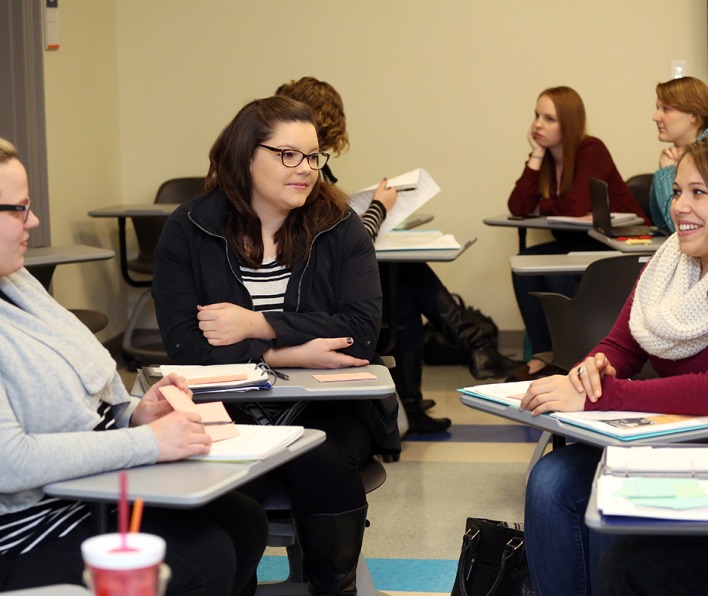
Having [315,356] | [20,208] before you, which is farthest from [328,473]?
[20,208]

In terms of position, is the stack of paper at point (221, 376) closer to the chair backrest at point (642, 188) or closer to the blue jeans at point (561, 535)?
the blue jeans at point (561, 535)

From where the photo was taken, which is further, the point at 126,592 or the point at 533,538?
the point at 533,538

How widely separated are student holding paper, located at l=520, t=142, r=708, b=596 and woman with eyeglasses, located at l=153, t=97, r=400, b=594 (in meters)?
0.49

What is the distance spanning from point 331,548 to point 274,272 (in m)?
0.72

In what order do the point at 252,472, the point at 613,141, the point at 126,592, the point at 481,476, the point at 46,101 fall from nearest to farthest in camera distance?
the point at 126,592 < the point at 252,472 < the point at 481,476 < the point at 46,101 < the point at 613,141

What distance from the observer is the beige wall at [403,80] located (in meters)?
5.75

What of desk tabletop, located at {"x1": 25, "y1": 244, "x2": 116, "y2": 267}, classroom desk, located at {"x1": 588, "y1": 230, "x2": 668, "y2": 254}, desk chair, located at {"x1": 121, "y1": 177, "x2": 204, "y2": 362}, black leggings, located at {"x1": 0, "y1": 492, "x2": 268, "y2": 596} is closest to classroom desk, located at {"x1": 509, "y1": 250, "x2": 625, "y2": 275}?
classroom desk, located at {"x1": 588, "y1": 230, "x2": 668, "y2": 254}

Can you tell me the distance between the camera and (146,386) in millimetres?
2238

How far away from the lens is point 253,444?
1.76 meters

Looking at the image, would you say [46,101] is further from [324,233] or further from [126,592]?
[126,592]

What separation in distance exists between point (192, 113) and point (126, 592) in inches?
212

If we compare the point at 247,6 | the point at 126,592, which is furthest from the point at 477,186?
the point at 126,592

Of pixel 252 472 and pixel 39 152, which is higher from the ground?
pixel 39 152

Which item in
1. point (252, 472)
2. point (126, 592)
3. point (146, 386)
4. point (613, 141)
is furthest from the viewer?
point (613, 141)
